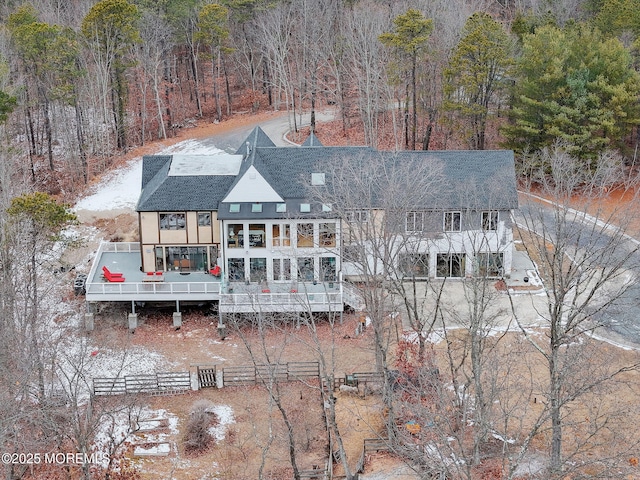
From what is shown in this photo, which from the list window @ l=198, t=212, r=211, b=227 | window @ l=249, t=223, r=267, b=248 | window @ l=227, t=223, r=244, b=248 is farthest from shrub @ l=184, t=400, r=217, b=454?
window @ l=198, t=212, r=211, b=227

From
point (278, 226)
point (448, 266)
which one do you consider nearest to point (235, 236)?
point (278, 226)

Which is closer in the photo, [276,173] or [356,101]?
[276,173]

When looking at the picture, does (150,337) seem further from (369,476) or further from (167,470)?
(369,476)

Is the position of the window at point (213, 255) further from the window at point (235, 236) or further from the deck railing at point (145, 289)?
the deck railing at point (145, 289)

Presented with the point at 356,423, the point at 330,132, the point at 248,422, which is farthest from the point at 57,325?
the point at 330,132

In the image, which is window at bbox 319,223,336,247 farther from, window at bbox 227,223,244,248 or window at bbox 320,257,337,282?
window at bbox 227,223,244,248

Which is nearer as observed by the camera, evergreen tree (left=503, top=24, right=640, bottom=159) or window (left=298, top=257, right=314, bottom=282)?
window (left=298, top=257, right=314, bottom=282)

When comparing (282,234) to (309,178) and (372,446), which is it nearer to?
(309,178)
